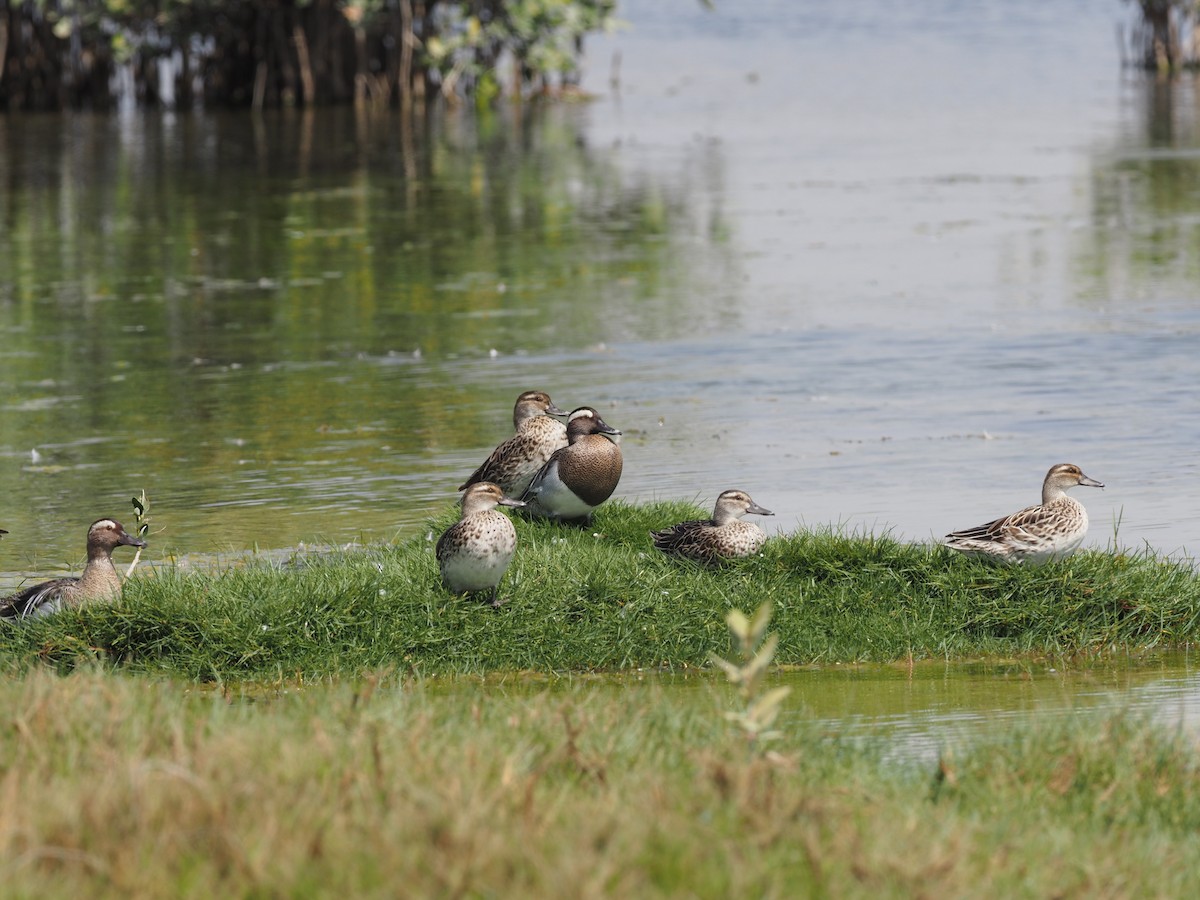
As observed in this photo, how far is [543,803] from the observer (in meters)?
4.47

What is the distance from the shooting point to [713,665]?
7289 millimetres

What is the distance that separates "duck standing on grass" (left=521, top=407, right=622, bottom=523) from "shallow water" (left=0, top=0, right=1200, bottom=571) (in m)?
0.90

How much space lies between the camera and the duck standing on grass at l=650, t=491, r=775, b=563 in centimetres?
784

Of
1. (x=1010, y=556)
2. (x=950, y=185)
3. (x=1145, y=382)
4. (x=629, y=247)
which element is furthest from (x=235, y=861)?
(x=950, y=185)

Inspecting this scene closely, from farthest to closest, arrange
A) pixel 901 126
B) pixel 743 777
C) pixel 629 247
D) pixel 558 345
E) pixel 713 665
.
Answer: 1. pixel 901 126
2. pixel 629 247
3. pixel 558 345
4. pixel 713 665
5. pixel 743 777

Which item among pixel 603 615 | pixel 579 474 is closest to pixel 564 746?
pixel 603 615

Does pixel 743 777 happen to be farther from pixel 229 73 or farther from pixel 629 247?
pixel 229 73

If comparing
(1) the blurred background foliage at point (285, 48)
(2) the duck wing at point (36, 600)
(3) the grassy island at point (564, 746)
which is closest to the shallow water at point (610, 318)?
(2) the duck wing at point (36, 600)

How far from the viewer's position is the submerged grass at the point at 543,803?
3.96m

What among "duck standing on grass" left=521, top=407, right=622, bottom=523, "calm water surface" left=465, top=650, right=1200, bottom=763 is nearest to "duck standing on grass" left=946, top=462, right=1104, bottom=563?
"calm water surface" left=465, top=650, right=1200, bottom=763

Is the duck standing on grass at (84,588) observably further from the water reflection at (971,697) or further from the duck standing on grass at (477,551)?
the water reflection at (971,697)

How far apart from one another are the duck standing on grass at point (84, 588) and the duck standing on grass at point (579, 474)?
Result: 1921mm

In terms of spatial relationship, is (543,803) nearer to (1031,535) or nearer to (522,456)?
(1031,535)

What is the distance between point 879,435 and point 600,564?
3.67m
